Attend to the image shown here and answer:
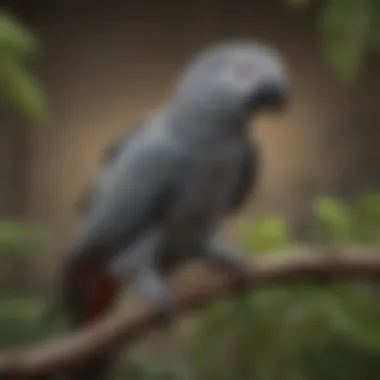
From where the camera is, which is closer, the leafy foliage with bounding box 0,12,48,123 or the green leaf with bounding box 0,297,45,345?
the leafy foliage with bounding box 0,12,48,123

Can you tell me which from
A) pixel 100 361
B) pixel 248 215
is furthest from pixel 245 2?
pixel 100 361

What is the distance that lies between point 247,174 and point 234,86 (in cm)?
10

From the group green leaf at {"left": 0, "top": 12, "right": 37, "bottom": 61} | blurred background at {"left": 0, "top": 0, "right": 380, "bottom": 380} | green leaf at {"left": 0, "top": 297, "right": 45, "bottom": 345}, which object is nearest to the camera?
green leaf at {"left": 0, "top": 12, "right": 37, "bottom": 61}

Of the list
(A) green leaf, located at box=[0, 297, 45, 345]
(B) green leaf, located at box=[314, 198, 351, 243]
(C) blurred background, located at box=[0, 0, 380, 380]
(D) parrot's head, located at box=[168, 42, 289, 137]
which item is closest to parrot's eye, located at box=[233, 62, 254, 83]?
(D) parrot's head, located at box=[168, 42, 289, 137]

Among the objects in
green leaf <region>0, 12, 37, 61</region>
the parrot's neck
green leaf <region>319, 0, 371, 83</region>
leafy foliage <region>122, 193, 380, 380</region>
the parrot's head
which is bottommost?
leafy foliage <region>122, 193, 380, 380</region>

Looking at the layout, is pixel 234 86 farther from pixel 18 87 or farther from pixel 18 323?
pixel 18 323

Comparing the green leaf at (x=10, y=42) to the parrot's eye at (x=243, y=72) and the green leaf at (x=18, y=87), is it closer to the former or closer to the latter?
the green leaf at (x=18, y=87)

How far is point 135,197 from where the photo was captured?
2.59ft

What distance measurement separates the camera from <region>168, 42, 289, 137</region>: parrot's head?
0.75 metres

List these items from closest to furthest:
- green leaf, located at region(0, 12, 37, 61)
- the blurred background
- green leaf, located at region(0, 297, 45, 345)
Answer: green leaf, located at region(0, 12, 37, 61) → green leaf, located at region(0, 297, 45, 345) → the blurred background

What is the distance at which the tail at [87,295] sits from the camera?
83 centimetres

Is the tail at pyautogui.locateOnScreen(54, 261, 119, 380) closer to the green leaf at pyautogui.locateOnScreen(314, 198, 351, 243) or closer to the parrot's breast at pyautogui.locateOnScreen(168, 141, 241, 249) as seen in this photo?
the parrot's breast at pyautogui.locateOnScreen(168, 141, 241, 249)

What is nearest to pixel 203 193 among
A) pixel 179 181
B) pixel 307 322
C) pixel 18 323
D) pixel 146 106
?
pixel 179 181

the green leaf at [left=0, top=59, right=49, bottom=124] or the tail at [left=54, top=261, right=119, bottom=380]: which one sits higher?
the green leaf at [left=0, top=59, right=49, bottom=124]
